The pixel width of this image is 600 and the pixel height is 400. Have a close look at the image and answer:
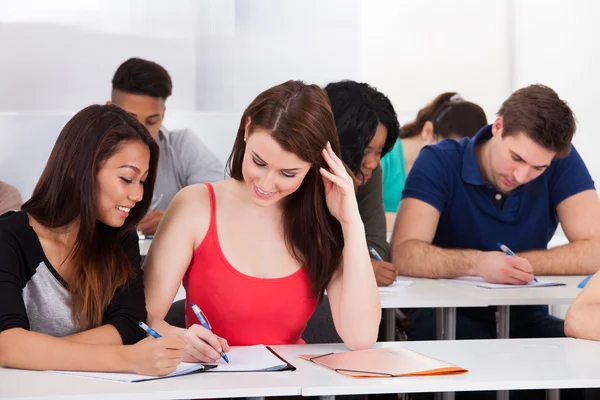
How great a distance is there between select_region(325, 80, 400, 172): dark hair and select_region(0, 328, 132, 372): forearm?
55.0 inches

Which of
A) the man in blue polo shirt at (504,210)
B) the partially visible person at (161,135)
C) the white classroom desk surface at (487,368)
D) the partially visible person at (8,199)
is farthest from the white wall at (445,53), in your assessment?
the white classroom desk surface at (487,368)

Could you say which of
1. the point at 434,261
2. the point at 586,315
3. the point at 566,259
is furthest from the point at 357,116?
the point at 586,315

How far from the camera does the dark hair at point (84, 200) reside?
6.39 feet

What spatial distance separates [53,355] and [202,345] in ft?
1.02

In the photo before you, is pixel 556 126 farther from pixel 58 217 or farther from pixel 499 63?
pixel 499 63

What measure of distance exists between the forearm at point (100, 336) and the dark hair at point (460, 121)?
3.20 m

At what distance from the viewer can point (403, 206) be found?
3.28 m

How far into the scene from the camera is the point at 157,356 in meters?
1.71

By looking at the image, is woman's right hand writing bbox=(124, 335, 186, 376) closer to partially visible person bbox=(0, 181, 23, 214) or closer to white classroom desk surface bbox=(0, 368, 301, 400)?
white classroom desk surface bbox=(0, 368, 301, 400)

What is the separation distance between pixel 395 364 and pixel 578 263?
64.7 inches

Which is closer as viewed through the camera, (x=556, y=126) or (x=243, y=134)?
Result: (x=243, y=134)

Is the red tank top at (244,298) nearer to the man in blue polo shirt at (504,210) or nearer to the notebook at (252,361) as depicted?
the notebook at (252,361)

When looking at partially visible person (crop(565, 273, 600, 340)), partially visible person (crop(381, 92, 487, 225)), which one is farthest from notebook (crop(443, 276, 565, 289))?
partially visible person (crop(381, 92, 487, 225))

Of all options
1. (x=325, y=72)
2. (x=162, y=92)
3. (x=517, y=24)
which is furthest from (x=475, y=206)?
(x=517, y=24)
